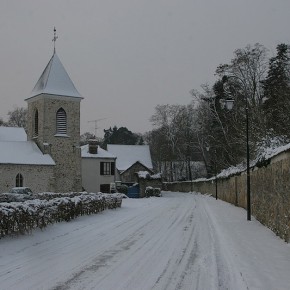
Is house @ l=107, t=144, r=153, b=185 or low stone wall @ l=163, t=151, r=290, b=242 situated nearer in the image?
low stone wall @ l=163, t=151, r=290, b=242

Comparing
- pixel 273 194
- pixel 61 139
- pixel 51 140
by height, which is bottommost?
pixel 273 194

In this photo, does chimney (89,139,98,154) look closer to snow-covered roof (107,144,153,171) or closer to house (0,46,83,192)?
house (0,46,83,192)

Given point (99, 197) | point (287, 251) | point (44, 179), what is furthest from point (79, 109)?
point (287, 251)

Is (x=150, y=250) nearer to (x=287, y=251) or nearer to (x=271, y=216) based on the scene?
(x=287, y=251)

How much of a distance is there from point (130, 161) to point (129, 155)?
188cm

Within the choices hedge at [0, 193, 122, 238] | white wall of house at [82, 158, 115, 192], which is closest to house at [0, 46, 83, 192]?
white wall of house at [82, 158, 115, 192]

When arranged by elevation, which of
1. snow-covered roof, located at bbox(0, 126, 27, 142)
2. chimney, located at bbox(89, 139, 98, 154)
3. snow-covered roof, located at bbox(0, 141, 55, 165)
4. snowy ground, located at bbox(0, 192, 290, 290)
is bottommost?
snowy ground, located at bbox(0, 192, 290, 290)

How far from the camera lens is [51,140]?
4631 cm

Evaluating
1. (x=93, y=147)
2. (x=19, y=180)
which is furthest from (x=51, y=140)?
(x=93, y=147)

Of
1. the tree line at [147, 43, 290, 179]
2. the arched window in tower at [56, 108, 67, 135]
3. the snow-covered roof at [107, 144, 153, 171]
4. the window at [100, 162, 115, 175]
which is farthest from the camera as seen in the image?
the snow-covered roof at [107, 144, 153, 171]

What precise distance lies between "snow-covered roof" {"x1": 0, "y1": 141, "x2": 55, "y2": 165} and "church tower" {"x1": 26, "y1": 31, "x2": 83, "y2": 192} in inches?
42.1

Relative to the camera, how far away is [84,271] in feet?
29.0

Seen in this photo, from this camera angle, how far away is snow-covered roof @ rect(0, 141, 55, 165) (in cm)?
4228

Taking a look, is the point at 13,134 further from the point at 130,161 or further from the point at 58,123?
the point at 130,161
